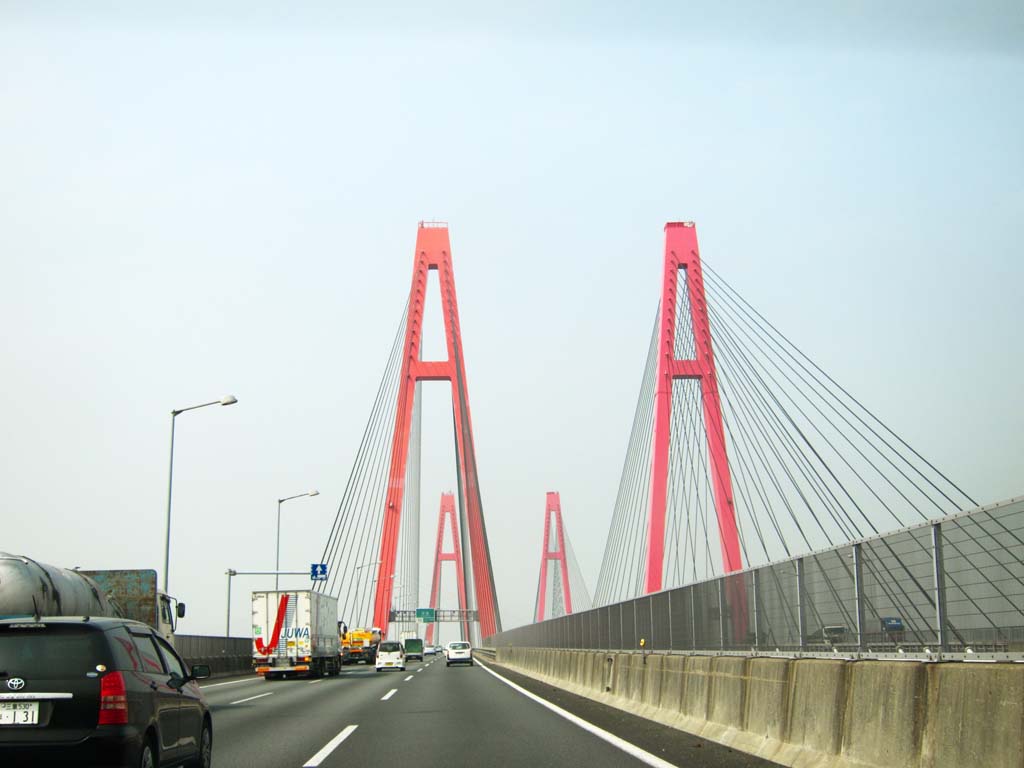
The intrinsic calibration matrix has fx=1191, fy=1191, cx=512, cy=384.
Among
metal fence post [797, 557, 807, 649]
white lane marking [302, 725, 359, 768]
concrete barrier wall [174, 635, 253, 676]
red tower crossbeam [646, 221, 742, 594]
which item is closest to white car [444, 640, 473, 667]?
concrete barrier wall [174, 635, 253, 676]

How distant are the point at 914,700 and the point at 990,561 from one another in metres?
1.10

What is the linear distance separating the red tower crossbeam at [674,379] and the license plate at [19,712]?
1109 inches

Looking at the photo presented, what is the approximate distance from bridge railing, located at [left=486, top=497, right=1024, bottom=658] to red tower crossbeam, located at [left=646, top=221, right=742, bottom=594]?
1910 centimetres

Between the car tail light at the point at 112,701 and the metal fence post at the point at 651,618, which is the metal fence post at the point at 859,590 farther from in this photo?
the metal fence post at the point at 651,618

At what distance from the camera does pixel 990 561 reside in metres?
7.93

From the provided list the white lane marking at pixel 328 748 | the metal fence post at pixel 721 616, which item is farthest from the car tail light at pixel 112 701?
the metal fence post at pixel 721 616

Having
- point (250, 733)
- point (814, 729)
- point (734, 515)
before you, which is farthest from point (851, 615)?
point (734, 515)

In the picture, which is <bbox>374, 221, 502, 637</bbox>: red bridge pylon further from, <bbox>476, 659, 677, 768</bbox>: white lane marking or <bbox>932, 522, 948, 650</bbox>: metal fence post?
<bbox>932, 522, 948, 650</bbox>: metal fence post

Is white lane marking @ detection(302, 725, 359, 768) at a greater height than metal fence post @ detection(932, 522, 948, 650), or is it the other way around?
metal fence post @ detection(932, 522, 948, 650)

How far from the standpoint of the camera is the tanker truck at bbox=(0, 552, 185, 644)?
18.0 m

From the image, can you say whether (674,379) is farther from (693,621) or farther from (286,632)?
(693,621)

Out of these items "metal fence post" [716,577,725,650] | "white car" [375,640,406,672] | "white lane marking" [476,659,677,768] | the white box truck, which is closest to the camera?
"white lane marking" [476,659,677,768]

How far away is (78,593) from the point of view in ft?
66.8

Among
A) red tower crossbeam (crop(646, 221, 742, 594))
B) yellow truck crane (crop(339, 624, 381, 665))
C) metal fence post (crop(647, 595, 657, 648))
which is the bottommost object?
yellow truck crane (crop(339, 624, 381, 665))
